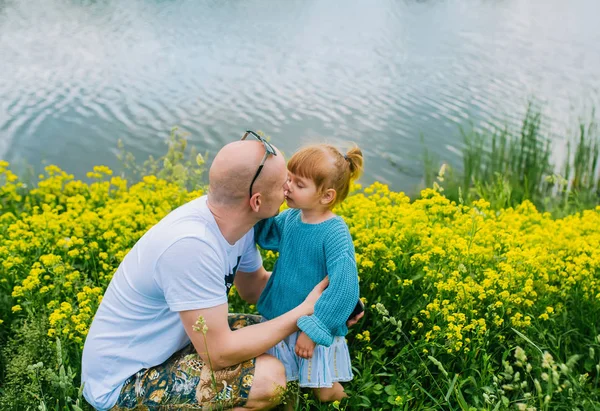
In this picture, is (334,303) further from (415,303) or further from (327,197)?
(415,303)

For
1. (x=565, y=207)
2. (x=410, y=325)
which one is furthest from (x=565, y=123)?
(x=410, y=325)

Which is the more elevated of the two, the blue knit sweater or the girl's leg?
the blue knit sweater

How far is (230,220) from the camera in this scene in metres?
2.48

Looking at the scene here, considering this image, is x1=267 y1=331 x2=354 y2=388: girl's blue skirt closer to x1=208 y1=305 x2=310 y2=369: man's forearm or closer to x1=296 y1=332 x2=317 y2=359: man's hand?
x1=296 y1=332 x2=317 y2=359: man's hand

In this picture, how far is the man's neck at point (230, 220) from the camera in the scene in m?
2.46

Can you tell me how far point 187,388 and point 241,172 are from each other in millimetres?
934

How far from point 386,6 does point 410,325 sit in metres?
13.4

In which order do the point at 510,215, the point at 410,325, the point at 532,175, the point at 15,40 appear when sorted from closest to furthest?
the point at 410,325 → the point at 510,215 → the point at 532,175 → the point at 15,40

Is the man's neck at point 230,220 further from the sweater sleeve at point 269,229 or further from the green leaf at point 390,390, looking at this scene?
the green leaf at point 390,390

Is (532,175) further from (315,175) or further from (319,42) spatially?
(319,42)

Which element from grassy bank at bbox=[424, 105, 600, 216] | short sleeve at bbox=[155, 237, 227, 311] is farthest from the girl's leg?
grassy bank at bbox=[424, 105, 600, 216]

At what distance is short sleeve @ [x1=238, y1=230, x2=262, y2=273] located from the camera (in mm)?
2859

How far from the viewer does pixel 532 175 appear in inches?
269

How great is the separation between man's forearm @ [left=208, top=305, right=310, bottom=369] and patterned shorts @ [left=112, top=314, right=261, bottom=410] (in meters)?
0.07
